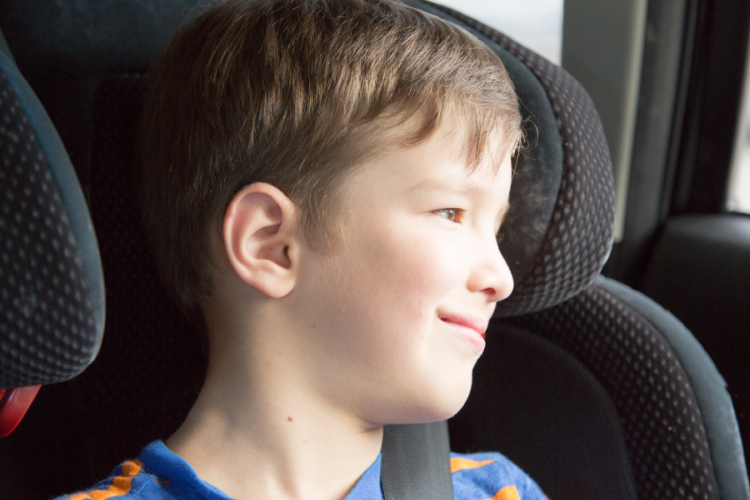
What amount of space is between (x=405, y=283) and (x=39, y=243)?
1.29 ft

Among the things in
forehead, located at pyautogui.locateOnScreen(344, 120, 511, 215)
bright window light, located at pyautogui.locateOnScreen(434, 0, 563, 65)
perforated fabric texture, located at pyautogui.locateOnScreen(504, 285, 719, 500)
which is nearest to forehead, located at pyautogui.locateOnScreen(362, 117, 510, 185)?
forehead, located at pyautogui.locateOnScreen(344, 120, 511, 215)

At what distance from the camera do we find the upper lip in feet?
2.63

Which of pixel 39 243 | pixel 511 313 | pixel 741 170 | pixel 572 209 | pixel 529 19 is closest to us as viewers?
pixel 39 243

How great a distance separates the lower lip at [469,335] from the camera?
80 cm

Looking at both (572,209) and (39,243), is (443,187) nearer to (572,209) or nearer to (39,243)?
(572,209)

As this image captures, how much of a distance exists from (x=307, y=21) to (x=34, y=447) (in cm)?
75

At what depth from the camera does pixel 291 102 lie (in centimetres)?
77

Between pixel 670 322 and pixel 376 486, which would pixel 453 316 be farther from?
pixel 670 322

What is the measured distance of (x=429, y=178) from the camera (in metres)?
0.76

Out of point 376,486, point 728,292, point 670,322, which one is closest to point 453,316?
point 376,486

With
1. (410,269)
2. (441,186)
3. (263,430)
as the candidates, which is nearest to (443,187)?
(441,186)

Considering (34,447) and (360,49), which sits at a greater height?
(360,49)

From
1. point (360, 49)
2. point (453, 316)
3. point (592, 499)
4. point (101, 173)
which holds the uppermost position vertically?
point (360, 49)

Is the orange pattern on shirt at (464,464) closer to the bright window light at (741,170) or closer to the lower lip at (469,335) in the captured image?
the lower lip at (469,335)
